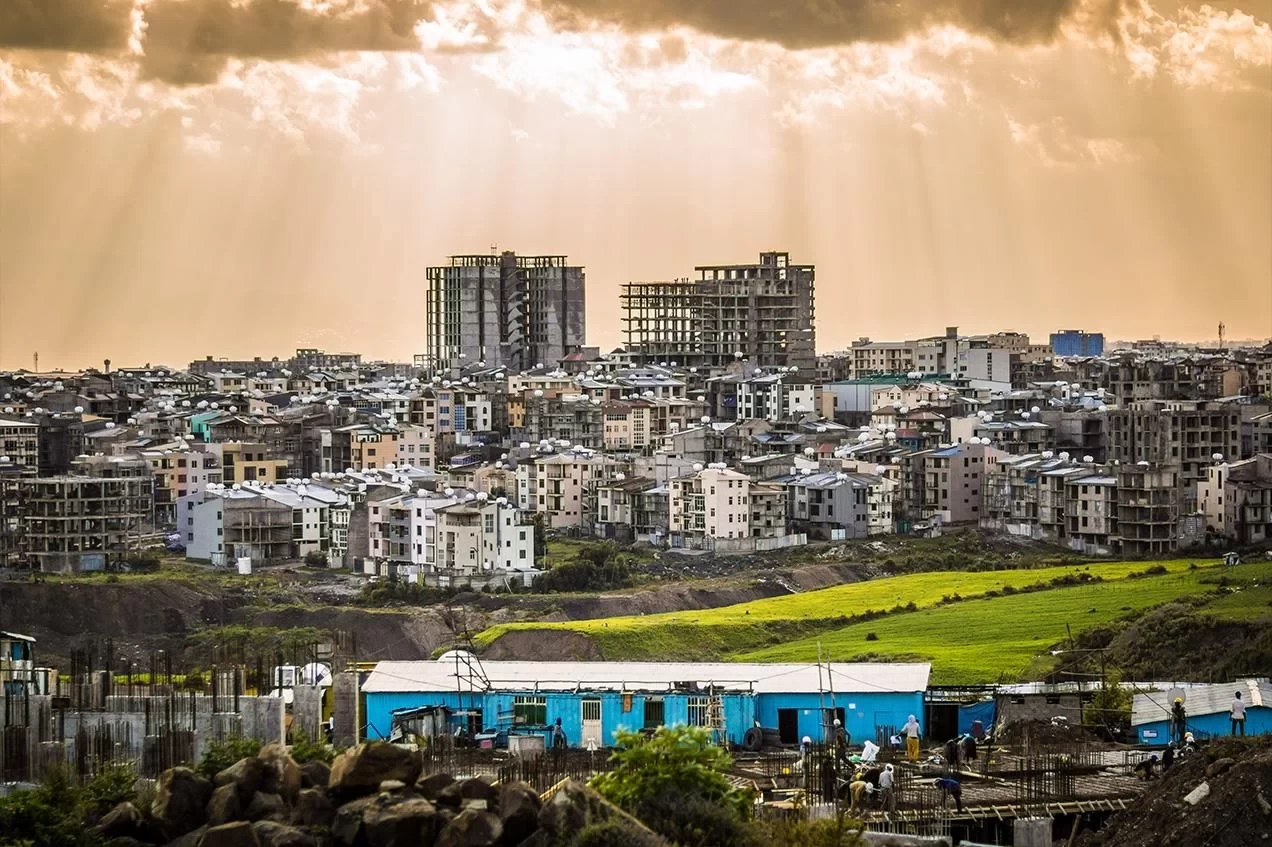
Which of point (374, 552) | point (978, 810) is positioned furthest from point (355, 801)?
point (374, 552)

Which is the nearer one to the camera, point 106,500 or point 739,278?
point 106,500

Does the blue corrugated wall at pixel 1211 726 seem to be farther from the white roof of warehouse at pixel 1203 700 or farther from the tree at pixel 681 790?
the tree at pixel 681 790

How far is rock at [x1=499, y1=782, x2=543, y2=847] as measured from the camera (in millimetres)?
19719

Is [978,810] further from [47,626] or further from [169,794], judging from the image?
[47,626]

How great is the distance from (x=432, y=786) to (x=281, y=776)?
5.00ft

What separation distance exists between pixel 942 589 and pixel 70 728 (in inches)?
1219

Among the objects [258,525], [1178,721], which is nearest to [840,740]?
[1178,721]

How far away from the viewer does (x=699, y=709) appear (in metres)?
31.3

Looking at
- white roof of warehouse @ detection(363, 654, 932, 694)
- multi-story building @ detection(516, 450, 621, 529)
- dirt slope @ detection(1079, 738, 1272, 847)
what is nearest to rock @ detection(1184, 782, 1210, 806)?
dirt slope @ detection(1079, 738, 1272, 847)

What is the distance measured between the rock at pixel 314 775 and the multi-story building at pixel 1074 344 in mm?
117072

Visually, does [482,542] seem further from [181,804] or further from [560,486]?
[181,804]

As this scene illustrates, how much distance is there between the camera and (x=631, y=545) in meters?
67.1

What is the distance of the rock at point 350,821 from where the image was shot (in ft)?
65.6

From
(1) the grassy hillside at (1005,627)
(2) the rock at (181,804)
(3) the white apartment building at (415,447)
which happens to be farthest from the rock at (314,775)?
(3) the white apartment building at (415,447)
